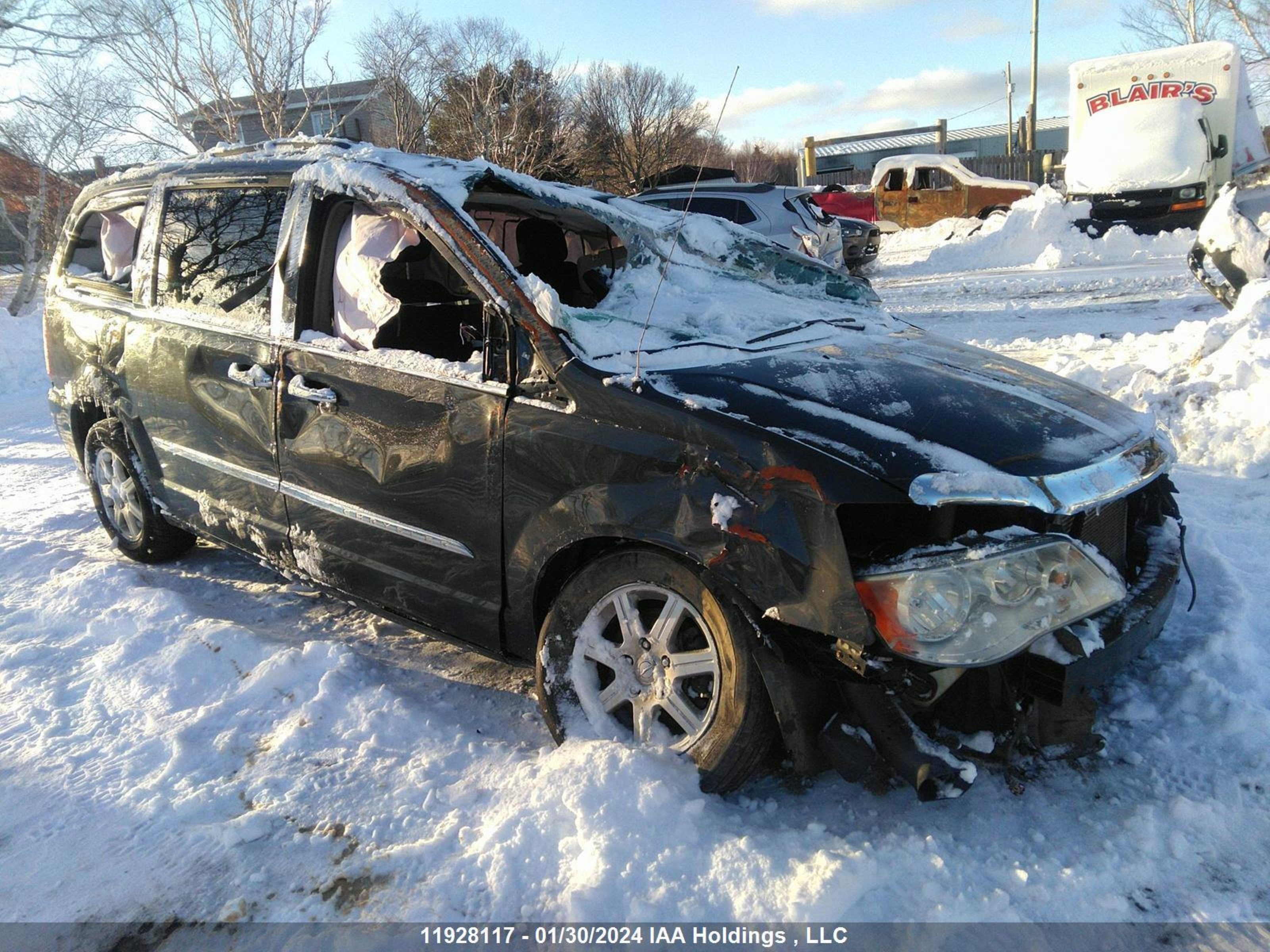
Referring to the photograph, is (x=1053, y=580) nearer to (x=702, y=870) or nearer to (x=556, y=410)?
(x=702, y=870)

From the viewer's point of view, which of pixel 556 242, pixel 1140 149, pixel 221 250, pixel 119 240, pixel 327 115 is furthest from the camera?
pixel 327 115

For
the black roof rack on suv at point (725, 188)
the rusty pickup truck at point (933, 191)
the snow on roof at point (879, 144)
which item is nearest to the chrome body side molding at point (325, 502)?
the black roof rack on suv at point (725, 188)

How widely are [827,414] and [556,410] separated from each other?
77 cm

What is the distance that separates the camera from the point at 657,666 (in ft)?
8.38

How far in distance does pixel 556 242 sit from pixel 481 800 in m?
2.34

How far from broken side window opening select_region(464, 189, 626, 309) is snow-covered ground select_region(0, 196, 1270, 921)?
156cm

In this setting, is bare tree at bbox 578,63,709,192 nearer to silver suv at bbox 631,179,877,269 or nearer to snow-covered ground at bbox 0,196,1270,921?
silver suv at bbox 631,179,877,269

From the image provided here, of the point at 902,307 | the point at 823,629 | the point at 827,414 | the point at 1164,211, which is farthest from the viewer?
the point at 1164,211

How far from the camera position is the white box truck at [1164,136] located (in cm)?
1461

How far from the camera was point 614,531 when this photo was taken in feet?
8.14

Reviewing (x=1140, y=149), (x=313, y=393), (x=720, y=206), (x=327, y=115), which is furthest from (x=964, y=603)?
(x=327, y=115)

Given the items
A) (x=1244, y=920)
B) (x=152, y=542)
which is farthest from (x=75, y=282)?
(x=1244, y=920)

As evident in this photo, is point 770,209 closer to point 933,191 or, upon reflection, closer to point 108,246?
point 108,246

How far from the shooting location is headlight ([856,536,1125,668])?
2164 millimetres
